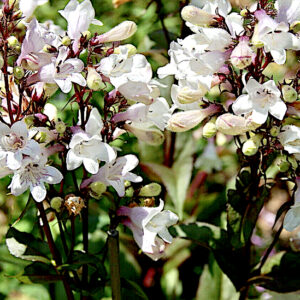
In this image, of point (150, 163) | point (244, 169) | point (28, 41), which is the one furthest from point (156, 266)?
point (28, 41)

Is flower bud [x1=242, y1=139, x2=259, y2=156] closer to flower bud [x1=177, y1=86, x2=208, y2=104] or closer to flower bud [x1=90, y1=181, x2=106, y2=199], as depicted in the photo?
flower bud [x1=177, y1=86, x2=208, y2=104]

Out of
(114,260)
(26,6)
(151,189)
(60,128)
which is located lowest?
(114,260)

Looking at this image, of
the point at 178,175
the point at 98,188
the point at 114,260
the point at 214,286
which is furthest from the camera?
the point at 178,175

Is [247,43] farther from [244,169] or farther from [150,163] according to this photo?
[150,163]

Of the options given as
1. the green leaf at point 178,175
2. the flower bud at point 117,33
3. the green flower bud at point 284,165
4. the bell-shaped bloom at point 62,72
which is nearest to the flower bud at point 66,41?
the bell-shaped bloom at point 62,72

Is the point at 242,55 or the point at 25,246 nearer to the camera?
the point at 242,55

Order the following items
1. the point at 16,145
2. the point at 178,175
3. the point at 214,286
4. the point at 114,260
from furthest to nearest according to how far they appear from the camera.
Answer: the point at 178,175
the point at 214,286
the point at 114,260
the point at 16,145

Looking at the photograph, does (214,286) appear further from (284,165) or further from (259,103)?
(259,103)

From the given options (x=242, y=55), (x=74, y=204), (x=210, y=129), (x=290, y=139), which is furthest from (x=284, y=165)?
Result: (x=74, y=204)
